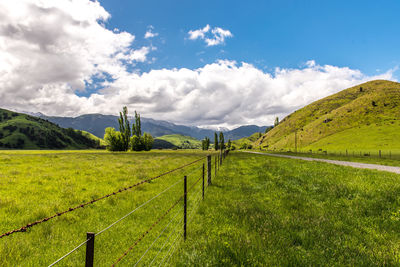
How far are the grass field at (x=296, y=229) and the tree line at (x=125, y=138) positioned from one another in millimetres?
104059

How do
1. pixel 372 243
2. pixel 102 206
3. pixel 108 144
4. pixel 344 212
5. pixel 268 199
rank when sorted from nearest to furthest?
1. pixel 372 243
2. pixel 344 212
3. pixel 102 206
4. pixel 268 199
5. pixel 108 144

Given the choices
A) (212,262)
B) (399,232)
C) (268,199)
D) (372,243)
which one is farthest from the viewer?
(268,199)

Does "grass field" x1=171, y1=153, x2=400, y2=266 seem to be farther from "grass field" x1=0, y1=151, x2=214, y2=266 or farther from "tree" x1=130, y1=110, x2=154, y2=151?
"tree" x1=130, y1=110, x2=154, y2=151

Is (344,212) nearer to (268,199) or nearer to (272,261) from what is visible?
(268,199)

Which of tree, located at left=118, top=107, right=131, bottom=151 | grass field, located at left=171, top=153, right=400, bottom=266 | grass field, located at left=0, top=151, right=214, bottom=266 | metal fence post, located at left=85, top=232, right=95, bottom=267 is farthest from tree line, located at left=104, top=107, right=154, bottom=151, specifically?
metal fence post, located at left=85, top=232, right=95, bottom=267

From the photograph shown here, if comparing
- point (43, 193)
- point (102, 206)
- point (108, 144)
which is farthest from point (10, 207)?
point (108, 144)

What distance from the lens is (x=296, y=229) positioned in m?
6.90

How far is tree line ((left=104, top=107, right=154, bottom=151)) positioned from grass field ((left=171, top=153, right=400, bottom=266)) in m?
104

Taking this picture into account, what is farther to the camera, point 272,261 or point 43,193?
point 43,193

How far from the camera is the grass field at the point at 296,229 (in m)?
5.24

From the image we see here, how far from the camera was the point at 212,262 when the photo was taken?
4.95m

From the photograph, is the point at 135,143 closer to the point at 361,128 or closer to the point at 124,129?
the point at 124,129

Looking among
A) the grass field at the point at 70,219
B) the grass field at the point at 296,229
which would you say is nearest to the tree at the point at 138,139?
the grass field at the point at 70,219

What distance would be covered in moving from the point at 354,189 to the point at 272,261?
9797 mm
